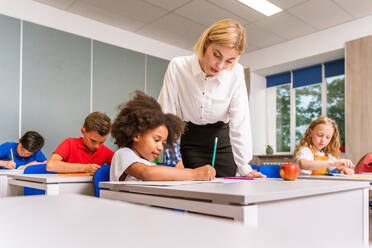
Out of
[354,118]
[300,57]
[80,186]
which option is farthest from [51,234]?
[300,57]

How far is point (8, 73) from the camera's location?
13.1 ft

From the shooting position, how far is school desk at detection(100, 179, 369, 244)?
2.26 feet

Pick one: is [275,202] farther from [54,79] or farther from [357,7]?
[357,7]

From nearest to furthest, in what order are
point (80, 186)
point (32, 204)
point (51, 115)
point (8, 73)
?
point (32, 204) < point (80, 186) < point (8, 73) < point (51, 115)

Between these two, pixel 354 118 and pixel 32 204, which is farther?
pixel 354 118

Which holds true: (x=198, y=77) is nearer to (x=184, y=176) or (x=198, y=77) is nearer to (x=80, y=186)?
(x=184, y=176)

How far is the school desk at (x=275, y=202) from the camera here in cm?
69

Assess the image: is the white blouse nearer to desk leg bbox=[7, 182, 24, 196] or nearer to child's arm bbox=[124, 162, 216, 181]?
child's arm bbox=[124, 162, 216, 181]

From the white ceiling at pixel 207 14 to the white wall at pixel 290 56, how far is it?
0.13m

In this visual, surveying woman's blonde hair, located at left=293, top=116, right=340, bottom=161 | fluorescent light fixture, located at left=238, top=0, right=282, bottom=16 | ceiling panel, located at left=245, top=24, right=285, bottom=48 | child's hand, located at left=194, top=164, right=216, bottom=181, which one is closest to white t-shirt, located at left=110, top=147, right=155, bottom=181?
child's hand, located at left=194, top=164, right=216, bottom=181

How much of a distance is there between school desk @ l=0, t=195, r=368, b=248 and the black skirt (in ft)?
4.15

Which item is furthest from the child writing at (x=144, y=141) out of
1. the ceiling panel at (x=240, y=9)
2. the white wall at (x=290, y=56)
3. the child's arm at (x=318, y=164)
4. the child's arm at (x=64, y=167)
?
the white wall at (x=290, y=56)

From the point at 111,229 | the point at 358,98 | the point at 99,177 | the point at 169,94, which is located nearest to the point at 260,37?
the point at 358,98

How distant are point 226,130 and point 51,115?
3.23m
